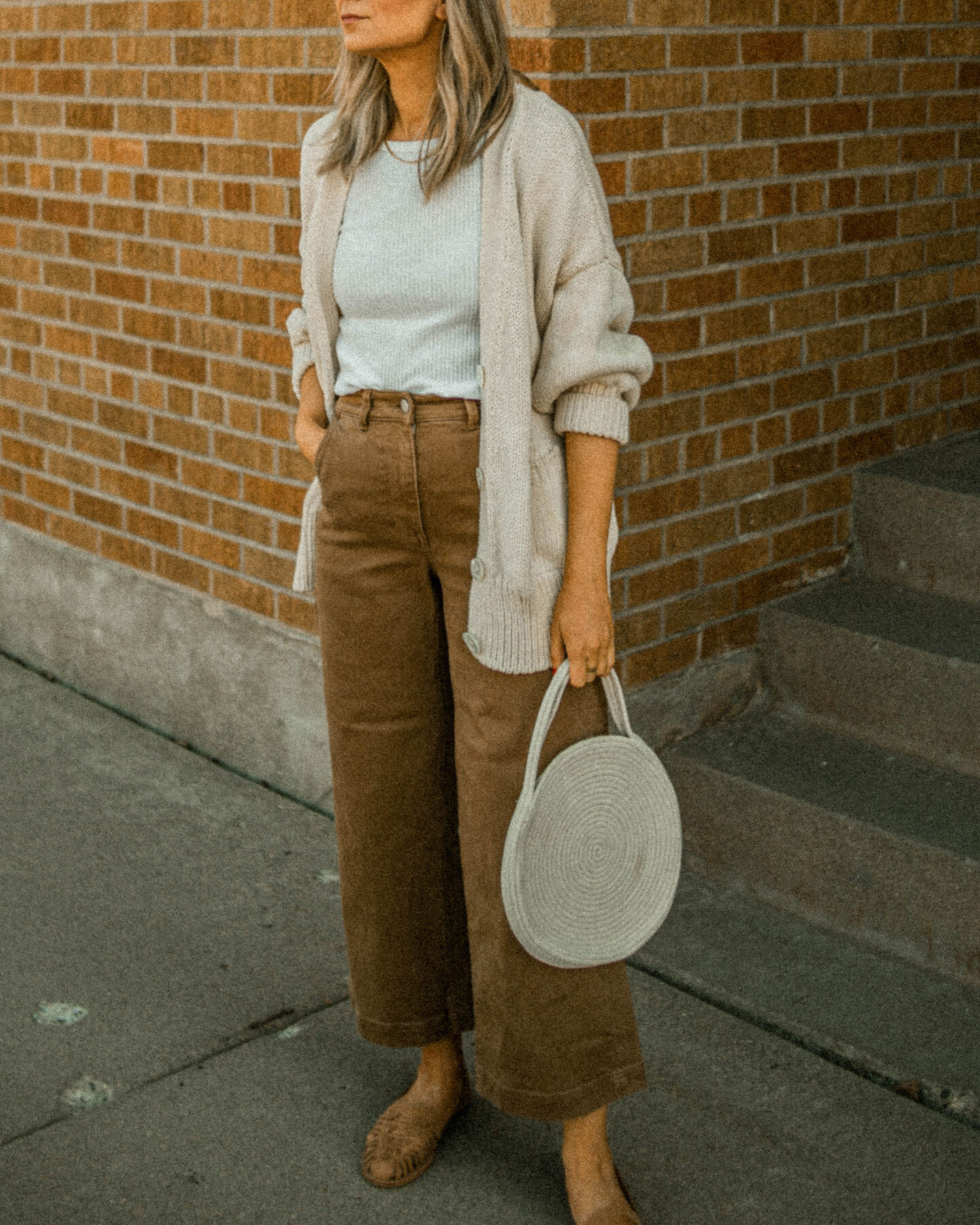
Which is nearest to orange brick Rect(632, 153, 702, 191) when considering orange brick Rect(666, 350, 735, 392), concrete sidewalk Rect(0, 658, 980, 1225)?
orange brick Rect(666, 350, 735, 392)

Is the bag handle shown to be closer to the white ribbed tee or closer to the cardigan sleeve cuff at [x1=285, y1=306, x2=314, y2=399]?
the white ribbed tee

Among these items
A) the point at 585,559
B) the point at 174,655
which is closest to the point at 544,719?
the point at 585,559

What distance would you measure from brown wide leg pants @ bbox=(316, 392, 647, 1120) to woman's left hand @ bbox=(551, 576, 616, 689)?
2.0 inches

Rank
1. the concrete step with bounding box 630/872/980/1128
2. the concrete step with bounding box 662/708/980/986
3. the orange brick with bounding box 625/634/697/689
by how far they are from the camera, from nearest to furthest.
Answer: the concrete step with bounding box 630/872/980/1128 < the concrete step with bounding box 662/708/980/986 < the orange brick with bounding box 625/634/697/689

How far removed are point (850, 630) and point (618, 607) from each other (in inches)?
24.3

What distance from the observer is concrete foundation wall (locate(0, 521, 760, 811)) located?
4.25m

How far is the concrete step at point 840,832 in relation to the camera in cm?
355

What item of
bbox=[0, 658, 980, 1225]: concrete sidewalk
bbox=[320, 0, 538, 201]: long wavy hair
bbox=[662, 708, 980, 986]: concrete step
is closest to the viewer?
bbox=[320, 0, 538, 201]: long wavy hair

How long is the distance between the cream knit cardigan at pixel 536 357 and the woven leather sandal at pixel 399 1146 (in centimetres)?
92

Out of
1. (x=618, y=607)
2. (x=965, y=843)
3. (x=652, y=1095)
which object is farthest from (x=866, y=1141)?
(x=618, y=607)

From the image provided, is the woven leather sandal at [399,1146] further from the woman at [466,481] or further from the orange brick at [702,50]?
the orange brick at [702,50]

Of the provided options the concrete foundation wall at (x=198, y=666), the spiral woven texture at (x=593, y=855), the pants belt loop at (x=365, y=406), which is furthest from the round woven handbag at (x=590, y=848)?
the concrete foundation wall at (x=198, y=666)

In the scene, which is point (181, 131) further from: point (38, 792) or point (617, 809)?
point (617, 809)

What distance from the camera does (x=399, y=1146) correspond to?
295 cm
